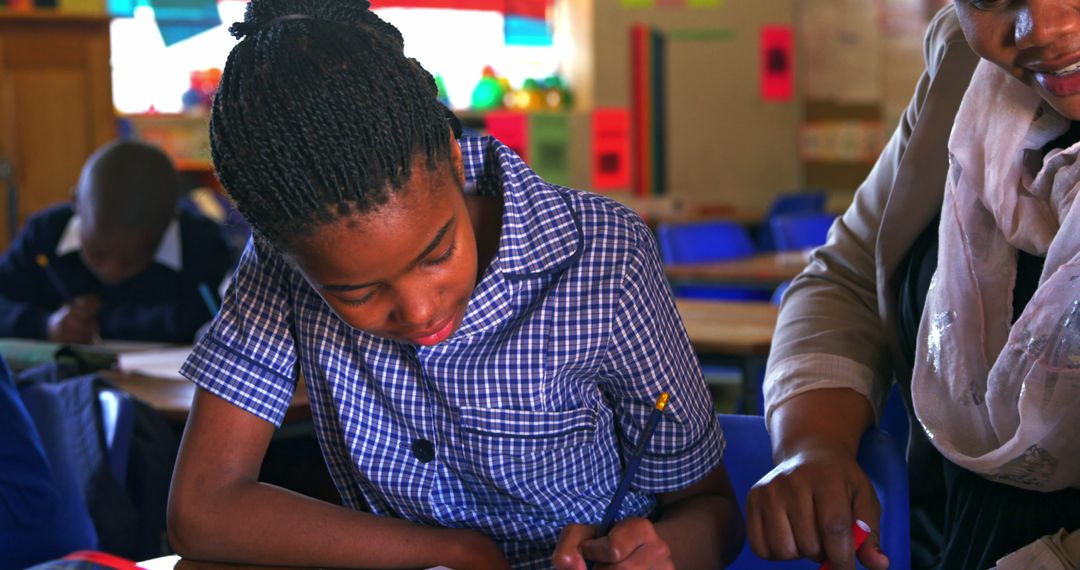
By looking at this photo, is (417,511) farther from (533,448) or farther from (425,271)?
(425,271)

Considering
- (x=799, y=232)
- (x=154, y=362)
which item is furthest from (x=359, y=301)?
(x=799, y=232)

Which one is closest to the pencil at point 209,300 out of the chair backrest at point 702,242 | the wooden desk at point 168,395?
the wooden desk at point 168,395

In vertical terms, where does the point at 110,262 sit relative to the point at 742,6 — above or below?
below

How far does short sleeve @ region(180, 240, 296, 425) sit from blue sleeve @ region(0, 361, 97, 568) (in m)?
0.57

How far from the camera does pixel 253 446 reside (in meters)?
1.29

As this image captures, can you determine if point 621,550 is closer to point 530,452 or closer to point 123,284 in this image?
point 530,452

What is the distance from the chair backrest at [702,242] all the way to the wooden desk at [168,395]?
7.28ft

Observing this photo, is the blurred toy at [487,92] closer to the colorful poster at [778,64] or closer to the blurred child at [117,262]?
the colorful poster at [778,64]

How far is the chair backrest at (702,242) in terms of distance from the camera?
4594 mm

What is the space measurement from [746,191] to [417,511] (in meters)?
6.55

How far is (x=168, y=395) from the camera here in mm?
2561

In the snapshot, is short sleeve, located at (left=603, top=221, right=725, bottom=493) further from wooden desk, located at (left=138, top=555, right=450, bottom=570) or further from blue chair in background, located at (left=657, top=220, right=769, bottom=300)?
blue chair in background, located at (left=657, top=220, right=769, bottom=300)

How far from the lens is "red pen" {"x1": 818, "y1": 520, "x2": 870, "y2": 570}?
3.71 ft

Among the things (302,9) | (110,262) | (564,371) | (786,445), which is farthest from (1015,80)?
(110,262)
